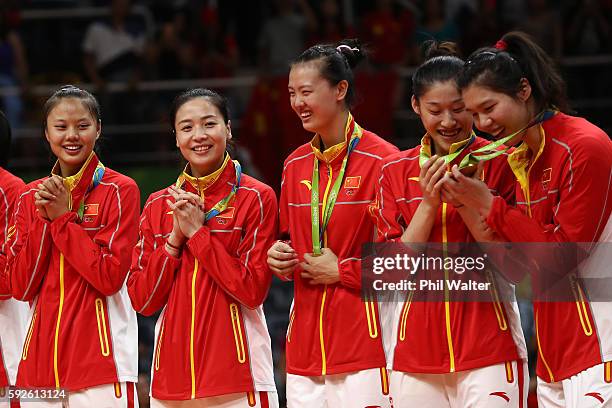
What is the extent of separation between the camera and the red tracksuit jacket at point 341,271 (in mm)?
4637

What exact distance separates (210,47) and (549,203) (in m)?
7.35

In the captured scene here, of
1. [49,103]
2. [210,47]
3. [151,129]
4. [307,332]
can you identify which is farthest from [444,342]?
[210,47]

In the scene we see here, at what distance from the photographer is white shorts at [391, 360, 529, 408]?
4223mm

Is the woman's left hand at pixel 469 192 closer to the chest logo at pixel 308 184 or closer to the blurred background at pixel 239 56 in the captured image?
the chest logo at pixel 308 184

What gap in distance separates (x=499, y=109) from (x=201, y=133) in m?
1.44

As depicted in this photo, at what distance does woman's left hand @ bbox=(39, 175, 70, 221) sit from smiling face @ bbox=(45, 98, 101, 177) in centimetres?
18

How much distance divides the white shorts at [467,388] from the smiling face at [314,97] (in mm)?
1225

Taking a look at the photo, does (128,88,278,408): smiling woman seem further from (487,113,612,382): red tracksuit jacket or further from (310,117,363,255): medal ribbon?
(487,113,612,382): red tracksuit jacket

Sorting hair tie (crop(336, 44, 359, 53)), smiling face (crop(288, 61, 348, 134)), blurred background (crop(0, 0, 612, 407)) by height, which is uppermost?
blurred background (crop(0, 0, 612, 407))

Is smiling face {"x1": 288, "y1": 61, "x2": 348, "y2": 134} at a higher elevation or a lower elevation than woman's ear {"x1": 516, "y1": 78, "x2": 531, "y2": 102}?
higher

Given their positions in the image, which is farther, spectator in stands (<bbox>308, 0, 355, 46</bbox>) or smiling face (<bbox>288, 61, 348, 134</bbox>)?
spectator in stands (<bbox>308, 0, 355, 46</bbox>)

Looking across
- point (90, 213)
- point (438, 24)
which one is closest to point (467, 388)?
point (90, 213)

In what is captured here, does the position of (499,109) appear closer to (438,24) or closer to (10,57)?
(438,24)

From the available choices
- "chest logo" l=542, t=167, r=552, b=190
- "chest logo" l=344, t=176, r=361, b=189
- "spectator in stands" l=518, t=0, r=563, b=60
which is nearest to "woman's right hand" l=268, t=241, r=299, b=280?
"chest logo" l=344, t=176, r=361, b=189
